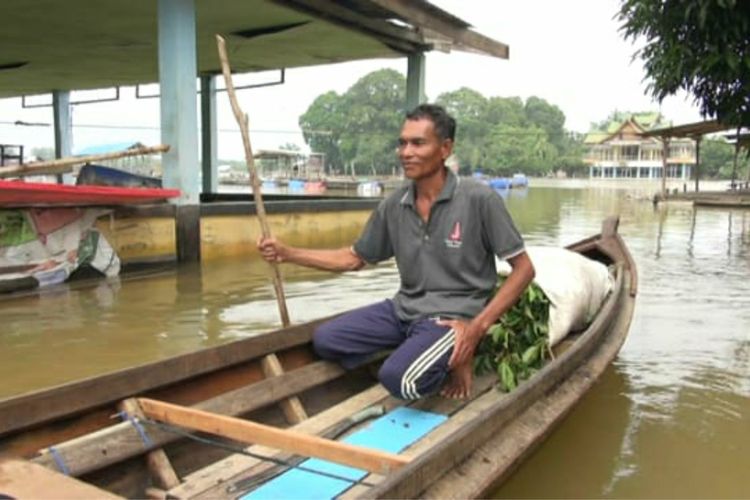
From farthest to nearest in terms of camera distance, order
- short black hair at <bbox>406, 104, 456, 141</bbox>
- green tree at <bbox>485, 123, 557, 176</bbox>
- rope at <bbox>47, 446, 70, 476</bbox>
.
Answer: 1. green tree at <bbox>485, 123, 557, 176</bbox>
2. short black hair at <bbox>406, 104, 456, 141</bbox>
3. rope at <bbox>47, 446, 70, 476</bbox>

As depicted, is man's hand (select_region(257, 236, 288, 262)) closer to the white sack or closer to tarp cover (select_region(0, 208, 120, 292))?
the white sack

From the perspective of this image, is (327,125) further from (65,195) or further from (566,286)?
(566,286)

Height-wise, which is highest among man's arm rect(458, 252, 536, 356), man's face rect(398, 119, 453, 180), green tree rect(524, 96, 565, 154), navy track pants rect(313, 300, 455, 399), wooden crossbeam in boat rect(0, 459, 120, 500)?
green tree rect(524, 96, 565, 154)

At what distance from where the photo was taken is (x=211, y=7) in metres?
10.1

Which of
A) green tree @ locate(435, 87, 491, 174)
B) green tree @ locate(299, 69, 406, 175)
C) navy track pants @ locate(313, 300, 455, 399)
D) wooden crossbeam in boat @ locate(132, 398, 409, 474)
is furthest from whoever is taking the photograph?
green tree @ locate(435, 87, 491, 174)

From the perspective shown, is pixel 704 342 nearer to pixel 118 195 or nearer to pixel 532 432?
pixel 532 432

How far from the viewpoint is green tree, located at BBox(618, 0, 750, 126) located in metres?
3.61

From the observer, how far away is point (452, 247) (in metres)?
3.06

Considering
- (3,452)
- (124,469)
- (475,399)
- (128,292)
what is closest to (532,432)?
(475,399)

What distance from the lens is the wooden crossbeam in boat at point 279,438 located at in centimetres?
206

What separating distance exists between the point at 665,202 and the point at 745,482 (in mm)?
26120

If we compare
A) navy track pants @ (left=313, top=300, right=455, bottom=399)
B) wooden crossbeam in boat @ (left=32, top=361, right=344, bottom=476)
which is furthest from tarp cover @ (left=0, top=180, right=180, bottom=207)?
wooden crossbeam in boat @ (left=32, top=361, right=344, bottom=476)

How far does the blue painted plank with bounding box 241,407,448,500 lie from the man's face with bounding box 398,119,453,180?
110cm

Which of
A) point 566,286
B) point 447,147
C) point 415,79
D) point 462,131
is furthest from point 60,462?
point 462,131
